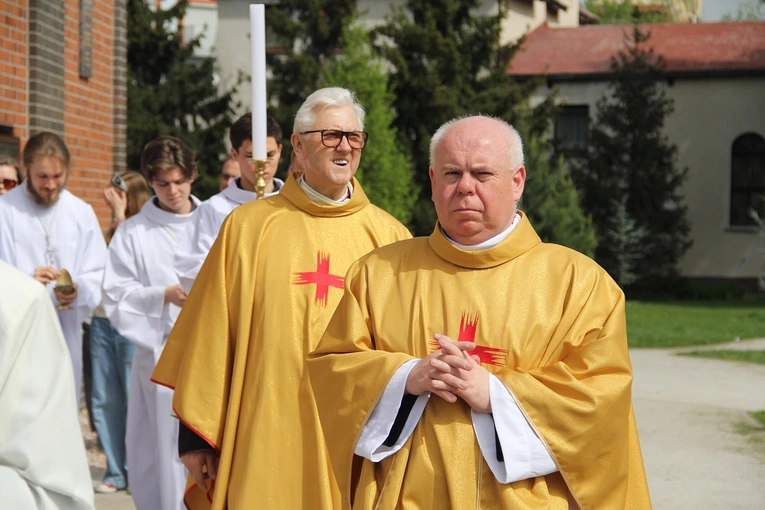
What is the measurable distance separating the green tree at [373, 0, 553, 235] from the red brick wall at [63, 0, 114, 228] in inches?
497

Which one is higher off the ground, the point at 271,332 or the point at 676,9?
the point at 676,9

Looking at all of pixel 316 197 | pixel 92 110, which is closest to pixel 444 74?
pixel 92 110

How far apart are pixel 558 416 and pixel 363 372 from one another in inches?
21.3

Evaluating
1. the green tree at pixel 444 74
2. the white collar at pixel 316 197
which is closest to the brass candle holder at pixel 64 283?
the white collar at pixel 316 197

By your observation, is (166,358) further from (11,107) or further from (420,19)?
(420,19)

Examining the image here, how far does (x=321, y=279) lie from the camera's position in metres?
4.13

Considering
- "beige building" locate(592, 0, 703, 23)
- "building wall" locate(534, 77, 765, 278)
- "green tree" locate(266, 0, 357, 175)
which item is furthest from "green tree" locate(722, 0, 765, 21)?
"green tree" locate(266, 0, 357, 175)

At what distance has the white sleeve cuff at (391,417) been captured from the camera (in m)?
2.85

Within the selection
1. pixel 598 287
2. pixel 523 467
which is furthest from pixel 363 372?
pixel 598 287

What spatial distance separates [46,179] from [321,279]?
106 inches

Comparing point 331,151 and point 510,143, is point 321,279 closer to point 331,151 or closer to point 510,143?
point 331,151

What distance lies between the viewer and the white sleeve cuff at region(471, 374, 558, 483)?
8.98 ft

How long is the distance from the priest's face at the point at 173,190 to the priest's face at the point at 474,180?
2.96m

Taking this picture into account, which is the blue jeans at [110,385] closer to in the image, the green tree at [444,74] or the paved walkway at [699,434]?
the paved walkway at [699,434]
